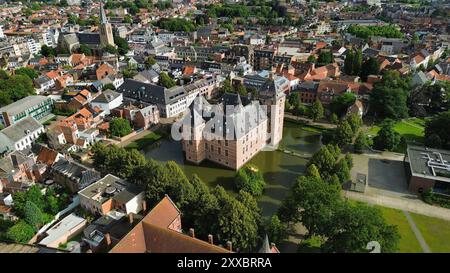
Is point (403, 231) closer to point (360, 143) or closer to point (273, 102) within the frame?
point (360, 143)

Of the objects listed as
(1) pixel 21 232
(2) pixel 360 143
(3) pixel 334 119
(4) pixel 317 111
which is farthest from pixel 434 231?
(1) pixel 21 232

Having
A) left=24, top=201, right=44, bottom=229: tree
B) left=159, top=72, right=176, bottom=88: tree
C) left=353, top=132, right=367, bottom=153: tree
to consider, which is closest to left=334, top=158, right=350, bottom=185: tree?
left=353, top=132, right=367, bottom=153: tree

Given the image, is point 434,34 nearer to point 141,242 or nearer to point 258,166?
A: point 258,166

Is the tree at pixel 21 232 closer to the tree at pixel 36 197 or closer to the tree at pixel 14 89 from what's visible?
the tree at pixel 36 197

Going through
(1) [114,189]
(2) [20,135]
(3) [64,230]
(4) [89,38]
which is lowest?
(3) [64,230]

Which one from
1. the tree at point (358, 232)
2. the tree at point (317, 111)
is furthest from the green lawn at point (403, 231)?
the tree at point (317, 111)

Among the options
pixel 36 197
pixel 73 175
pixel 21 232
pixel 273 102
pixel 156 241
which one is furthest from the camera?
pixel 273 102

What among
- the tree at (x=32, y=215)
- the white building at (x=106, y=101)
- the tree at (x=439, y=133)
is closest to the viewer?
the tree at (x=32, y=215)
